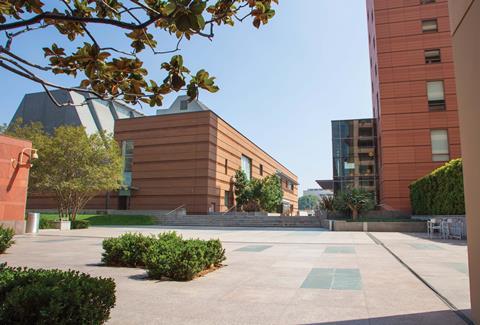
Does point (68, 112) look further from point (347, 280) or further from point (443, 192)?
point (347, 280)

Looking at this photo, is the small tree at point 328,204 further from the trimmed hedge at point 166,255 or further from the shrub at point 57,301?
the shrub at point 57,301

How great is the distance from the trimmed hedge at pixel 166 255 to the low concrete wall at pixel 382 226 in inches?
719

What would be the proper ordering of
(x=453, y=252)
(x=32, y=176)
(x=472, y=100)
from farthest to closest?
(x=32, y=176)
(x=453, y=252)
(x=472, y=100)

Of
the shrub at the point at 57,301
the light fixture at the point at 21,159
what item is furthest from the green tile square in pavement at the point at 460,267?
the light fixture at the point at 21,159

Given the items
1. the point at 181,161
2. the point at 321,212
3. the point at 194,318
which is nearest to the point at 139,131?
the point at 181,161

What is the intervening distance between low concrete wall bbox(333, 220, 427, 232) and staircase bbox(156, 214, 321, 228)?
306 inches

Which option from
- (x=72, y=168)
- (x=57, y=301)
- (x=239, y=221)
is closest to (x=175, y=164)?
(x=239, y=221)

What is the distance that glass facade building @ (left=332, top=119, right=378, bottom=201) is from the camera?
37844 millimetres

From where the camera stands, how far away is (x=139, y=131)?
48594mm

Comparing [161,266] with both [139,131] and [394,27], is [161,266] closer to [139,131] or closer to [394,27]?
[394,27]

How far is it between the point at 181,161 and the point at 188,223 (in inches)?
410

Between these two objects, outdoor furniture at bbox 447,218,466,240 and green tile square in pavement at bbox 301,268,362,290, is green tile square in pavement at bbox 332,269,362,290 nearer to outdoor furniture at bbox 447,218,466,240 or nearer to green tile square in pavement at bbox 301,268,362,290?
green tile square in pavement at bbox 301,268,362,290

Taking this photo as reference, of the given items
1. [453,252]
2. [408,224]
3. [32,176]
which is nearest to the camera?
[453,252]

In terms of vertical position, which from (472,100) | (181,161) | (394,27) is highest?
(394,27)
